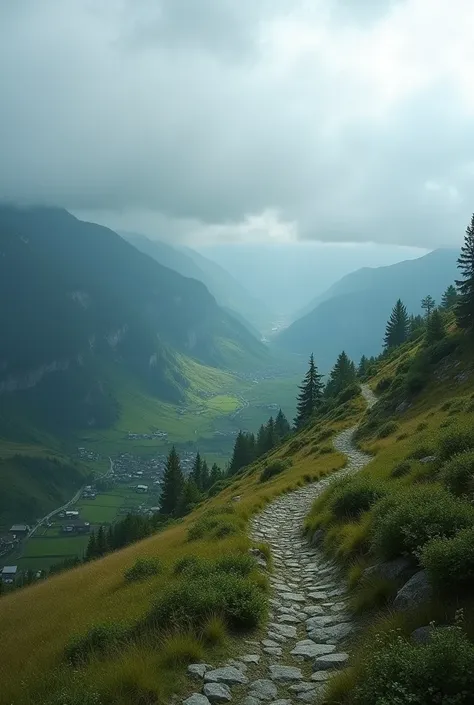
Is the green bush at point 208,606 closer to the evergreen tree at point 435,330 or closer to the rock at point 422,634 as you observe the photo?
the rock at point 422,634

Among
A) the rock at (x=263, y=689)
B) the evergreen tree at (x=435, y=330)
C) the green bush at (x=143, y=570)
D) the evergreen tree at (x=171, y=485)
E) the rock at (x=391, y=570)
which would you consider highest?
the evergreen tree at (x=435, y=330)

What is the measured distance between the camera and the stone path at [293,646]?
24.6 feet

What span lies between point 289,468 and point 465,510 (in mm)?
33130

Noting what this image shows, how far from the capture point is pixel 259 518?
851 inches

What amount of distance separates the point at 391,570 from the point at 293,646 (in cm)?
250

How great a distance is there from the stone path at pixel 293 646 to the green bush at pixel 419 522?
1754 millimetres

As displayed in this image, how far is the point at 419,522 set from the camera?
9.87 m

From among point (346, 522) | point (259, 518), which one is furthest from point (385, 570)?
point (259, 518)

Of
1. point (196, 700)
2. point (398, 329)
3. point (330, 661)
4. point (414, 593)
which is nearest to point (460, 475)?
point (414, 593)

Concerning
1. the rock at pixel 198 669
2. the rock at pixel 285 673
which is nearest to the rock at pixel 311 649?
the rock at pixel 285 673

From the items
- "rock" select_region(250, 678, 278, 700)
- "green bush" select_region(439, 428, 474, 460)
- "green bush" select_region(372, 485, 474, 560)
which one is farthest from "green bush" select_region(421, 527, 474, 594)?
"green bush" select_region(439, 428, 474, 460)

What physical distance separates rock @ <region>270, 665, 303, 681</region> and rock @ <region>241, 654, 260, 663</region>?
350mm

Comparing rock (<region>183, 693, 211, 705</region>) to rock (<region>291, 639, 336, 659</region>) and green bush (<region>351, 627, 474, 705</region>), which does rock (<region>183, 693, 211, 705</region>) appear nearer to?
rock (<region>291, 639, 336, 659</region>)

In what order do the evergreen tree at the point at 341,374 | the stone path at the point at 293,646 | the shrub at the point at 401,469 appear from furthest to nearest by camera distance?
the evergreen tree at the point at 341,374, the shrub at the point at 401,469, the stone path at the point at 293,646
